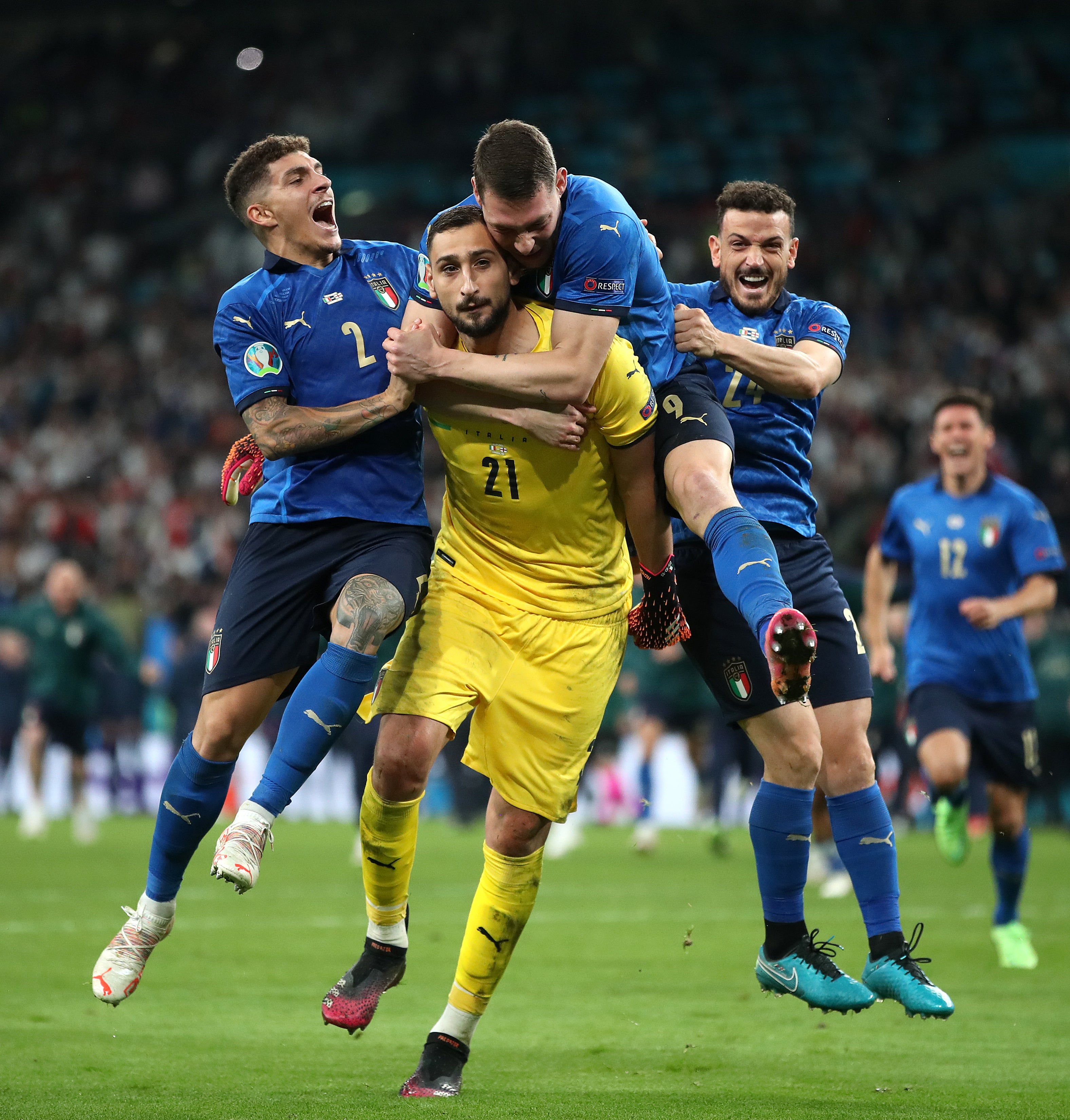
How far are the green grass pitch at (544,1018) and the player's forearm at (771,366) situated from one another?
7.85 ft

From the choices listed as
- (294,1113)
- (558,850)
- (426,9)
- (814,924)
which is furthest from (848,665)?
(426,9)

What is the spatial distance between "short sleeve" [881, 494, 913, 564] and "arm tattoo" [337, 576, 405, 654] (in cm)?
472

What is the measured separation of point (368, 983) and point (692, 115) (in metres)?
22.0

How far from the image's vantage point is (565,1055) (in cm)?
611

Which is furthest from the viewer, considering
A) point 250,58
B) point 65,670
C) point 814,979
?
point 250,58

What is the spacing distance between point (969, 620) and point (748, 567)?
4.22 meters

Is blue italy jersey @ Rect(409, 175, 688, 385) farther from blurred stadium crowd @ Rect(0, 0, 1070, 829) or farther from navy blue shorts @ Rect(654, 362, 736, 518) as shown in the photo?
blurred stadium crowd @ Rect(0, 0, 1070, 829)

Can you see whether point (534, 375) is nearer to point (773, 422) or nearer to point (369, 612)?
point (369, 612)

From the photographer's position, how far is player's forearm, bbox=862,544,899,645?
9242mm

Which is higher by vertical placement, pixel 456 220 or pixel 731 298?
pixel 456 220

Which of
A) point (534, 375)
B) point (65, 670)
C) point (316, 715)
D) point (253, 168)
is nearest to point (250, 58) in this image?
point (65, 670)

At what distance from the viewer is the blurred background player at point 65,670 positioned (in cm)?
1606

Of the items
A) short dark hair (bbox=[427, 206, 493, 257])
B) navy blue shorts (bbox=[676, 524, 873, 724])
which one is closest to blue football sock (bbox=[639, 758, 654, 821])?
navy blue shorts (bbox=[676, 524, 873, 724])

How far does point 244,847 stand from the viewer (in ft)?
16.0
